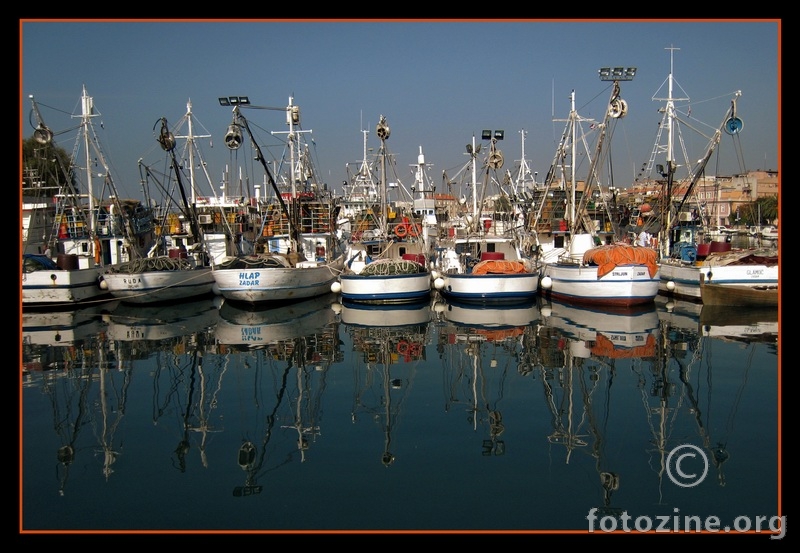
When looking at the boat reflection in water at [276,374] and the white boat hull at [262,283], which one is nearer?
the boat reflection in water at [276,374]

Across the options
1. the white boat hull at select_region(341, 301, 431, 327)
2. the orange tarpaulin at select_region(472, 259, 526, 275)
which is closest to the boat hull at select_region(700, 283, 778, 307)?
the orange tarpaulin at select_region(472, 259, 526, 275)

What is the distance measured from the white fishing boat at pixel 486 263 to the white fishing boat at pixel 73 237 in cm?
1808

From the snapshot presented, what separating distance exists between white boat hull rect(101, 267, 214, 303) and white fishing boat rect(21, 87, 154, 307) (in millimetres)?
1810

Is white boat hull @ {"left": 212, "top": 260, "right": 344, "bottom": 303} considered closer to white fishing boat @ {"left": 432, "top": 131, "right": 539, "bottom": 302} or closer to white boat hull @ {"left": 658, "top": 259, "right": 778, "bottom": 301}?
white fishing boat @ {"left": 432, "top": 131, "right": 539, "bottom": 302}

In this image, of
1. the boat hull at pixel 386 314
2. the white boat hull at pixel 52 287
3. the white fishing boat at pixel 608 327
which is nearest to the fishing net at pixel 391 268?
the boat hull at pixel 386 314

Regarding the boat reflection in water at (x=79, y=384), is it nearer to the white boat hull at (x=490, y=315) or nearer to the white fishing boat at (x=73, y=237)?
the white fishing boat at (x=73, y=237)

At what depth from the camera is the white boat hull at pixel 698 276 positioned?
90.2ft

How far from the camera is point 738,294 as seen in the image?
1077 inches

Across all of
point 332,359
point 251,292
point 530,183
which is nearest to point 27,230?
point 251,292

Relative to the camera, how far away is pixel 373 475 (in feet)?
33.5

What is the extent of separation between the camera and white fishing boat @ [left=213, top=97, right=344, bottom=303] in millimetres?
29547

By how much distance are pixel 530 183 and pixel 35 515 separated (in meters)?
60.3
